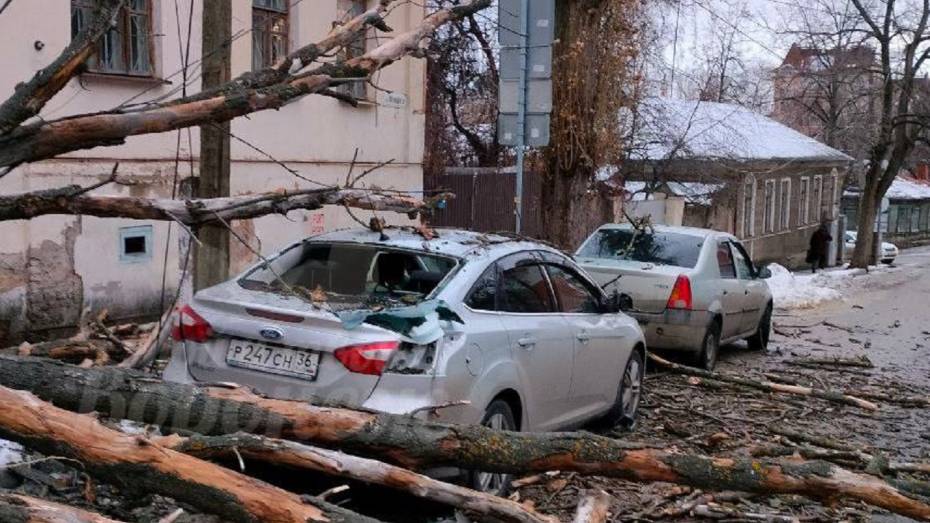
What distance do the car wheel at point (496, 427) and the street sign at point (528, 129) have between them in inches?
203

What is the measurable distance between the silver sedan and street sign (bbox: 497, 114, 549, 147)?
3.70 meters

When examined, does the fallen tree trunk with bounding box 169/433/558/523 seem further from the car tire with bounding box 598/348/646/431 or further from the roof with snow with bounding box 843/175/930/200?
the roof with snow with bounding box 843/175/930/200

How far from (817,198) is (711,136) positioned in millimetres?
13289

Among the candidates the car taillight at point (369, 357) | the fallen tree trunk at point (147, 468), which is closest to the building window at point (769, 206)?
the car taillight at point (369, 357)

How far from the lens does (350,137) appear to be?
15.2m

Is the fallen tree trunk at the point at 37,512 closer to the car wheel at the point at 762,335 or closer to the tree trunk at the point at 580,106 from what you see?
the car wheel at the point at 762,335

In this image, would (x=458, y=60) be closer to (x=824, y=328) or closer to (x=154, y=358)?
(x=824, y=328)

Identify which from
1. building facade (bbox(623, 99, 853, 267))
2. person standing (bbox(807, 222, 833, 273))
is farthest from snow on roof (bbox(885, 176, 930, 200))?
person standing (bbox(807, 222, 833, 273))

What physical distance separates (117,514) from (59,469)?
80cm

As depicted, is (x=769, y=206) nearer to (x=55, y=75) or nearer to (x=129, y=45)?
(x=129, y=45)

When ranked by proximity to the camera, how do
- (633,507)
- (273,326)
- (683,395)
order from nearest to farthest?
(273,326)
(633,507)
(683,395)

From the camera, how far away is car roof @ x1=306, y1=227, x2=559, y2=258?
5.83m

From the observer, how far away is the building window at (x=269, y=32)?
44.7 ft

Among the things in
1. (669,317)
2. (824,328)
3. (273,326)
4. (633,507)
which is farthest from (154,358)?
(824,328)
